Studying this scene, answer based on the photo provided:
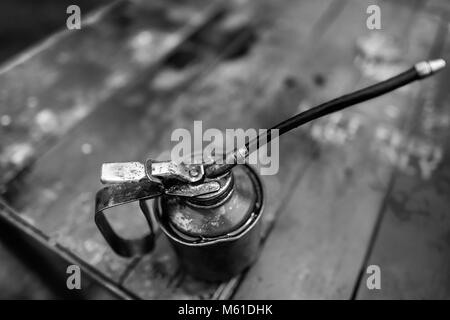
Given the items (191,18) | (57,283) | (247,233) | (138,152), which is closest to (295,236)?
(247,233)

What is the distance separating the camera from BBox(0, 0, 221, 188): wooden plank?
4.41ft

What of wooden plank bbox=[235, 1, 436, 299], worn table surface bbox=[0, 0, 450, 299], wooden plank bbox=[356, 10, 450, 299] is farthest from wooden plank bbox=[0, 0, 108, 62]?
wooden plank bbox=[356, 10, 450, 299]

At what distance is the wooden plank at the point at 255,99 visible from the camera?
0.99 meters

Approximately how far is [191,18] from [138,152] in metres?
0.91

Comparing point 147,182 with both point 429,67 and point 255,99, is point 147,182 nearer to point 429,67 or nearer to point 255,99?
point 429,67

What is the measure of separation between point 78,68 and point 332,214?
4.41ft

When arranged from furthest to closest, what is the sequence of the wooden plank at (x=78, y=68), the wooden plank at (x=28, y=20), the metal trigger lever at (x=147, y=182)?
the wooden plank at (x=28, y=20) → the wooden plank at (x=78, y=68) → the metal trigger lever at (x=147, y=182)

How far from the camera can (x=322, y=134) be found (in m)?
1.29

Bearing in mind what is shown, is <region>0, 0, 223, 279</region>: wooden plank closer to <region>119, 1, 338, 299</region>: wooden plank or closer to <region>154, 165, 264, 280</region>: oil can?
<region>119, 1, 338, 299</region>: wooden plank

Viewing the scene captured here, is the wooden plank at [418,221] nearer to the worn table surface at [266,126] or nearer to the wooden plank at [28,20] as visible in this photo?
the worn table surface at [266,126]

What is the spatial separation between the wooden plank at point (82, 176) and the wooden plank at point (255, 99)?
0.12 metres

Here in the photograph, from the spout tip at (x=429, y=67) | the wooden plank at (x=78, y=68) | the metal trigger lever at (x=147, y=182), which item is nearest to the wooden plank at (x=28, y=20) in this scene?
the wooden plank at (x=78, y=68)

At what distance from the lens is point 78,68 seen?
62.6 inches

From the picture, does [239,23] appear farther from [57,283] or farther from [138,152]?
[57,283]
